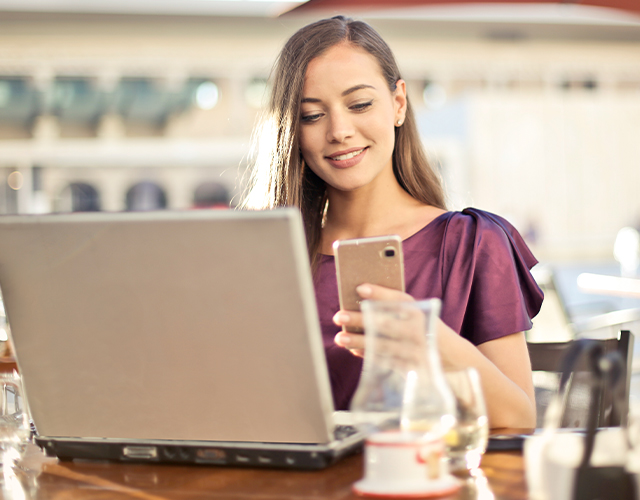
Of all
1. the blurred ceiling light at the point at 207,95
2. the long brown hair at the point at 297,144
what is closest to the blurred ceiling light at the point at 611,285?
the long brown hair at the point at 297,144

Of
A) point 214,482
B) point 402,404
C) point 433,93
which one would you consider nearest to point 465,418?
point 402,404

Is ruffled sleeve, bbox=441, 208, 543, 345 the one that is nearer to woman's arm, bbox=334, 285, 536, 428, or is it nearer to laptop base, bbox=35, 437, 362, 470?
woman's arm, bbox=334, 285, 536, 428

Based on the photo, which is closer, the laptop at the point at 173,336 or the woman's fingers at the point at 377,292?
the laptop at the point at 173,336

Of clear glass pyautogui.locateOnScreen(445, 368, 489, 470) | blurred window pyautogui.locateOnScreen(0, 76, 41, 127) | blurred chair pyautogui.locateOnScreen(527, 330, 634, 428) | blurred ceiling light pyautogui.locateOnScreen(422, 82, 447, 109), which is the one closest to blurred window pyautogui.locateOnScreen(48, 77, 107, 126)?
blurred window pyautogui.locateOnScreen(0, 76, 41, 127)

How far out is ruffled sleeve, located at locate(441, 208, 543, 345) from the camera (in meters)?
1.33

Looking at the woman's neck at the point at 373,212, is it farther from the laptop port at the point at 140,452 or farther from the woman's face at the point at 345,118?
the laptop port at the point at 140,452

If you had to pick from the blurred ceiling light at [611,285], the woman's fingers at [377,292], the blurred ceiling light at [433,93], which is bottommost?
the blurred ceiling light at [611,285]

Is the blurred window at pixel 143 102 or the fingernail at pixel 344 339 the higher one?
the blurred window at pixel 143 102

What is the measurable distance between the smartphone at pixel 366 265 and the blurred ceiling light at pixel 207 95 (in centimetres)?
1749

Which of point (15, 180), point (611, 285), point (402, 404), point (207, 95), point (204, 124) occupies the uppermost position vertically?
point (207, 95)

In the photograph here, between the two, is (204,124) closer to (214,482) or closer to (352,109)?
(352,109)

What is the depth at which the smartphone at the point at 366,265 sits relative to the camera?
2.95 ft

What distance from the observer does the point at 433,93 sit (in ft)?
64.7

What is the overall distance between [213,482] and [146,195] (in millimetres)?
16200
